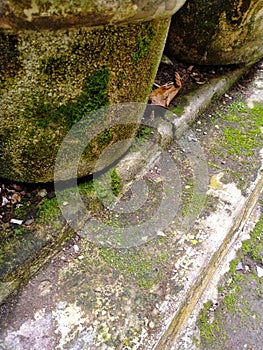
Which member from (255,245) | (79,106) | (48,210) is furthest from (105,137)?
(255,245)

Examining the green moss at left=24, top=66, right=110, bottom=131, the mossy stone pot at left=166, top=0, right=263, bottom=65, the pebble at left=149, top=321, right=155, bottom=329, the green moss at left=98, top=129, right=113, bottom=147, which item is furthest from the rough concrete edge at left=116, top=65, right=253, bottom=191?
the pebble at left=149, top=321, right=155, bottom=329

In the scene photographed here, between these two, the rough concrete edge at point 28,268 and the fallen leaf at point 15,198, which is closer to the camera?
the rough concrete edge at point 28,268

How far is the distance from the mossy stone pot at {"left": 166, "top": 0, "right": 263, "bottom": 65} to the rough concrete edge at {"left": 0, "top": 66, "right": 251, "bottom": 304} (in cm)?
12

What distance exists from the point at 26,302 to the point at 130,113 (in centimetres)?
76

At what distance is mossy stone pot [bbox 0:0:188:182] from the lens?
100 cm

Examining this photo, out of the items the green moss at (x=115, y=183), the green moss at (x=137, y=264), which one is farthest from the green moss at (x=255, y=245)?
the green moss at (x=115, y=183)

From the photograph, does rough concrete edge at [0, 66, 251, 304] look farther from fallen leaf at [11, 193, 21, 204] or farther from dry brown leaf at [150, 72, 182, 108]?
fallen leaf at [11, 193, 21, 204]

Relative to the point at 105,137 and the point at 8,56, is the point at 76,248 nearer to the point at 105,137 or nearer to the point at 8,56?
the point at 105,137

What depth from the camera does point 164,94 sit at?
212 cm

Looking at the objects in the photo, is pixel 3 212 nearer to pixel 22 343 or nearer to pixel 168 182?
pixel 22 343

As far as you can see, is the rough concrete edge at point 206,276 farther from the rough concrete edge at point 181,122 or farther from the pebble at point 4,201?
the pebble at point 4,201

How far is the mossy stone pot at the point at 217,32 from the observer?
2.09 meters

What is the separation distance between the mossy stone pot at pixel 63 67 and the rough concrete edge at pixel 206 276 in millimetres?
631

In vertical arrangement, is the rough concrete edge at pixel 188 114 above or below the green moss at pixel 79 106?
below
